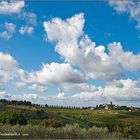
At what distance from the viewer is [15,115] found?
41438 millimetres

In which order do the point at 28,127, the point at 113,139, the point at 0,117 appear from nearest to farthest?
the point at 113,139 → the point at 28,127 → the point at 0,117

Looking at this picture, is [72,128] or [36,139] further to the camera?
[72,128]

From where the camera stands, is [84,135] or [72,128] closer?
[84,135]

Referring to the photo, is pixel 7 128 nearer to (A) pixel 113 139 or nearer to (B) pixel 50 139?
(B) pixel 50 139

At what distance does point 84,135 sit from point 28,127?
13.9 feet

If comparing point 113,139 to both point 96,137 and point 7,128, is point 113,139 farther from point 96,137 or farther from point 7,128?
point 7,128

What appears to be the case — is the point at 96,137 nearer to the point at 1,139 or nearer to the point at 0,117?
the point at 1,139

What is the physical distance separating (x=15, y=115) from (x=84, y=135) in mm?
19764

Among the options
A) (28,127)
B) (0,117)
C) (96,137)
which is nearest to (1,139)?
(28,127)

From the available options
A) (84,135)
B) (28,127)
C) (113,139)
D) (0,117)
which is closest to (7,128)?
(28,127)

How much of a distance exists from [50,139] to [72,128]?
4.70 m

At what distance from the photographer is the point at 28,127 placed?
24797 millimetres

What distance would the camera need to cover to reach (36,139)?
20.8 meters

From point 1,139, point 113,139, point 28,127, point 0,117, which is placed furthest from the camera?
point 0,117
